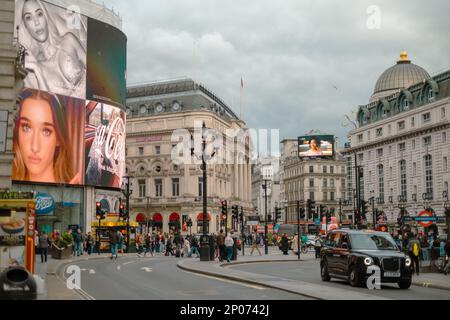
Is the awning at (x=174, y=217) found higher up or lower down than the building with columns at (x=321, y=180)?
lower down

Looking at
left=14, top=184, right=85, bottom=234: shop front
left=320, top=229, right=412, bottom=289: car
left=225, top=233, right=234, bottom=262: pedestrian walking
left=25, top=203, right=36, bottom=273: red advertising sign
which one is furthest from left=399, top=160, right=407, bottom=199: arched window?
left=25, top=203, right=36, bottom=273: red advertising sign

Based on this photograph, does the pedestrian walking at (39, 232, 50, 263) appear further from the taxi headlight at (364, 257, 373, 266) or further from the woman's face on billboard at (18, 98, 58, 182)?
the woman's face on billboard at (18, 98, 58, 182)

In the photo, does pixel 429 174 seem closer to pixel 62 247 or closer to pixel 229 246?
pixel 229 246

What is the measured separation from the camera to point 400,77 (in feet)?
355

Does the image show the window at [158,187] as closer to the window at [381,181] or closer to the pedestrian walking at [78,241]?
the window at [381,181]

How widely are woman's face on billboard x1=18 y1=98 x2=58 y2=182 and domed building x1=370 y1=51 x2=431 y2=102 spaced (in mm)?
64739

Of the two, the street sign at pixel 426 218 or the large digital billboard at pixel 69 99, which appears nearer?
the street sign at pixel 426 218

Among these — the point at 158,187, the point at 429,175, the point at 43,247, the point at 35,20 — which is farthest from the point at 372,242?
the point at 158,187

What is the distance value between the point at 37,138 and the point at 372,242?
42.5 meters

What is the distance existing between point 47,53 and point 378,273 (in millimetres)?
46919

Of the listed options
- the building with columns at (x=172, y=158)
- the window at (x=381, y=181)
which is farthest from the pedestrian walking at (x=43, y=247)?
the window at (x=381, y=181)

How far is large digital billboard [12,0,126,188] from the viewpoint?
58.6 meters

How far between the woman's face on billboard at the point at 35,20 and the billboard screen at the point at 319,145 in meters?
86.4

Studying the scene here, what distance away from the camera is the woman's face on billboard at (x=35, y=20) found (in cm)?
5912
